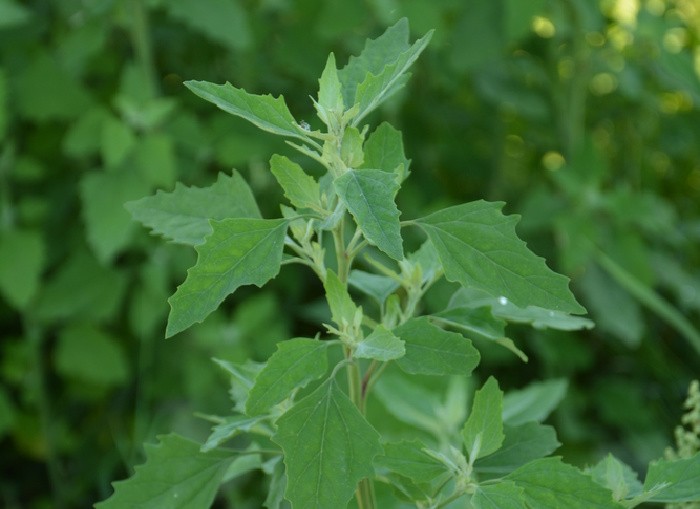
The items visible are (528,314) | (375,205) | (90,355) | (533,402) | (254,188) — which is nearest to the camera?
(375,205)

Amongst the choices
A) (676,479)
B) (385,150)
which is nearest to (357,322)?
(385,150)

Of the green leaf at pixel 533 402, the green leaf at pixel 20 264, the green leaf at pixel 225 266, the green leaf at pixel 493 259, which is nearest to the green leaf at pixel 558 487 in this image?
the green leaf at pixel 493 259

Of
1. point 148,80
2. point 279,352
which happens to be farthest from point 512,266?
point 148,80

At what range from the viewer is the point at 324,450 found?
0.61 metres

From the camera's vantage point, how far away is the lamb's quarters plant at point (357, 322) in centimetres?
59

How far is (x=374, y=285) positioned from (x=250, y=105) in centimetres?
21

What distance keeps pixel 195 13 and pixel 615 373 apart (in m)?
1.08

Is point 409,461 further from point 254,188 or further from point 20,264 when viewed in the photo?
point 254,188

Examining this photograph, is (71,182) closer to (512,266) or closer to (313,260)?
(313,260)

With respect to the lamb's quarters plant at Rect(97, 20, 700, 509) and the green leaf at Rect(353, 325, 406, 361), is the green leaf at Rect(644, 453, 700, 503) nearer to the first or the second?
the lamb's quarters plant at Rect(97, 20, 700, 509)

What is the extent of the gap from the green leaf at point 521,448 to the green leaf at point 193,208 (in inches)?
9.6

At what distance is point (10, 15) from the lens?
1530 millimetres

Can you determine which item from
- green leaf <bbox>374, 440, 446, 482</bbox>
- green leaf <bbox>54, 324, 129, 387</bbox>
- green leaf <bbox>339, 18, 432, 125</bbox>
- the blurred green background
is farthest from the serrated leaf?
green leaf <bbox>54, 324, 129, 387</bbox>

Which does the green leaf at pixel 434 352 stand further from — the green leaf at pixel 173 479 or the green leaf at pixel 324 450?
the green leaf at pixel 173 479
